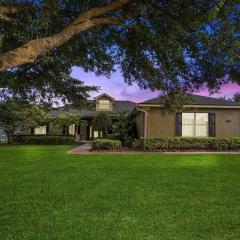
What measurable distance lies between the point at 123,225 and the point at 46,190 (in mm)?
4182

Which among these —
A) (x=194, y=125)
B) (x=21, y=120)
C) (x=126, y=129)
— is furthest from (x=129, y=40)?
(x=21, y=120)

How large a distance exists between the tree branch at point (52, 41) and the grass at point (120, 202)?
2.91 meters

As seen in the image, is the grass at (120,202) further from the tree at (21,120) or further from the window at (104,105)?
the window at (104,105)

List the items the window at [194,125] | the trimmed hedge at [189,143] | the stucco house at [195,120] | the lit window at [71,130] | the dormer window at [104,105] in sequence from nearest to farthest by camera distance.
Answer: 1. the trimmed hedge at [189,143]
2. the stucco house at [195,120]
3. the window at [194,125]
4. the dormer window at [104,105]
5. the lit window at [71,130]

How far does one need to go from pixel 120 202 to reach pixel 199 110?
18.9m

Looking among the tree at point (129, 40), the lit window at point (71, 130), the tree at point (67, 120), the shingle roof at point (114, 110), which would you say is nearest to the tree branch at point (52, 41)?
the tree at point (129, 40)

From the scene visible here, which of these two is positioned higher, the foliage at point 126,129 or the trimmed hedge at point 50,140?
the foliage at point 126,129

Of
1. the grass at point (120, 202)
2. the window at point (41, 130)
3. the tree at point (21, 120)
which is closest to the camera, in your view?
the grass at point (120, 202)

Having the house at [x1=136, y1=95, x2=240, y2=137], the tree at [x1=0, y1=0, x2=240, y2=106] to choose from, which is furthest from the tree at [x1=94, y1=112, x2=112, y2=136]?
the tree at [x1=0, y1=0, x2=240, y2=106]

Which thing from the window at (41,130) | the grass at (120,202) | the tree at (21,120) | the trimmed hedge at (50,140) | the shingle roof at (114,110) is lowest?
the grass at (120,202)

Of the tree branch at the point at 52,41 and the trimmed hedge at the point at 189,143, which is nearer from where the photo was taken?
the tree branch at the point at 52,41

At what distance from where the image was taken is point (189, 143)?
82.0ft

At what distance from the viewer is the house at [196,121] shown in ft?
88.0

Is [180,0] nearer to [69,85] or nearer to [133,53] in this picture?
[133,53]
